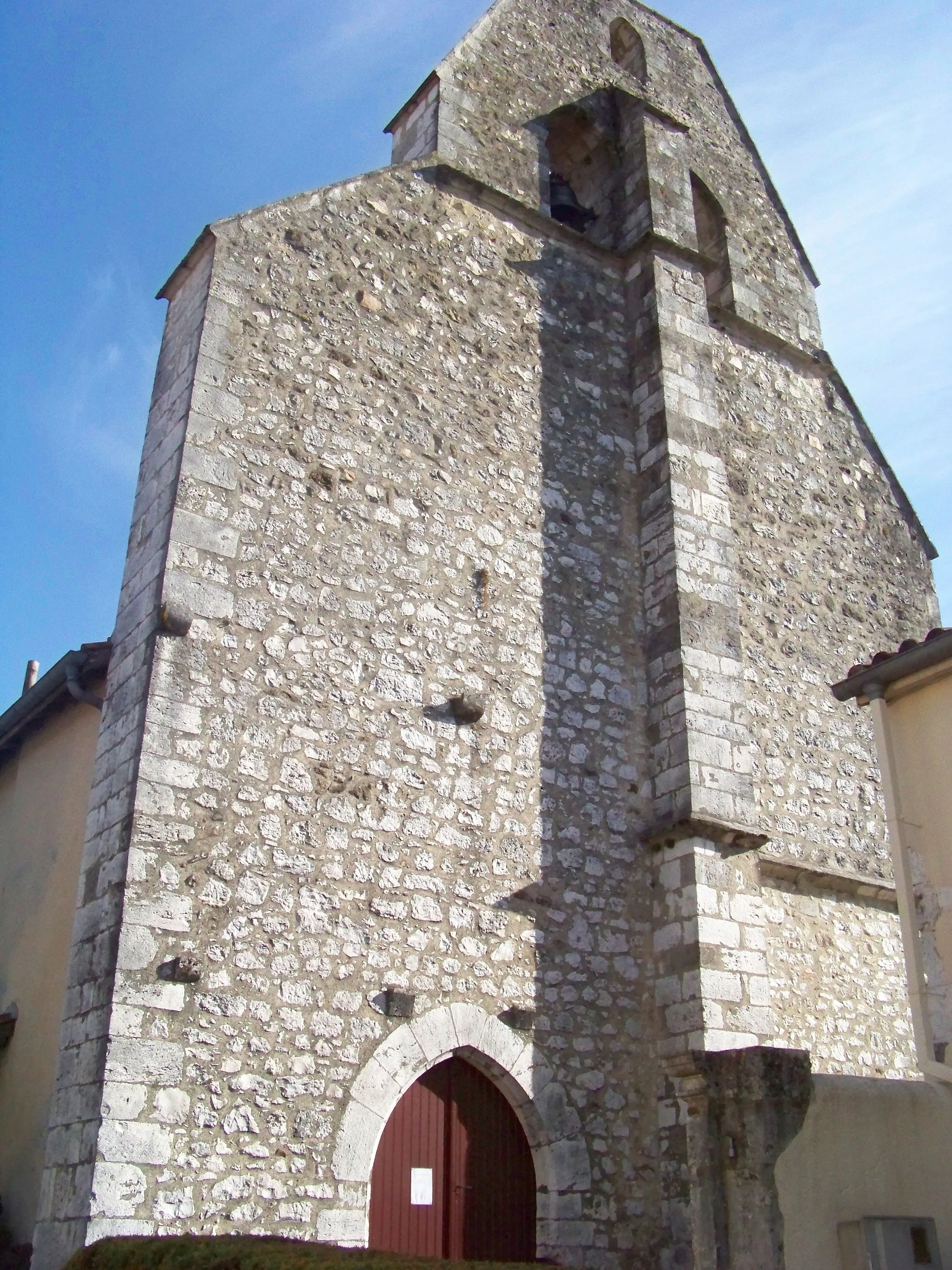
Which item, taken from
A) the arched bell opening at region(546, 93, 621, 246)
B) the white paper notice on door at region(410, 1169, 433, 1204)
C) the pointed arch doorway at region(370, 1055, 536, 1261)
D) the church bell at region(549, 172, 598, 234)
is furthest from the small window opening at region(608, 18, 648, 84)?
the white paper notice on door at region(410, 1169, 433, 1204)

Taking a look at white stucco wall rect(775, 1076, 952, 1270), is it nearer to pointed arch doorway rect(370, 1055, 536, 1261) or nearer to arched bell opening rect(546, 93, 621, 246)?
pointed arch doorway rect(370, 1055, 536, 1261)

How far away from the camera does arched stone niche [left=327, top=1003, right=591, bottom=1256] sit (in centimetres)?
627

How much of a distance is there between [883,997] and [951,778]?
2.89 meters

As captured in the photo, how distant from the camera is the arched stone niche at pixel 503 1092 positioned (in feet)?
20.6

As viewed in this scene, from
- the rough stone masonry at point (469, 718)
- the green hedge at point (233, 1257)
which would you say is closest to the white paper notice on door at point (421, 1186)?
the rough stone masonry at point (469, 718)

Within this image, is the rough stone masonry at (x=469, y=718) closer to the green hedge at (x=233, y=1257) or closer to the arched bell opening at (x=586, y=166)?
the arched bell opening at (x=586, y=166)

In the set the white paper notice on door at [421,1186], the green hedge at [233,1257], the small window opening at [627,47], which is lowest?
the green hedge at [233,1257]

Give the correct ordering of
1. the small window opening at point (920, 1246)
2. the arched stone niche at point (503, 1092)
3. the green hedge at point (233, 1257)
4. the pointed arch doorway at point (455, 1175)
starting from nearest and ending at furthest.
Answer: the green hedge at point (233, 1257) < the small window opening at point (920, 1246) < the arched stone niche at point (503, 1092) < the pointed arch doorway at point (455, 1175)

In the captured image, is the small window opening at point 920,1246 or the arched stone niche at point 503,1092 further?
the arched stone niche at point 503,1092

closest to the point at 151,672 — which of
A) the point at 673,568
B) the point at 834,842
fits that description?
the point at 673,568

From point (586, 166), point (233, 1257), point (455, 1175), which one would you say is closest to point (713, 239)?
point (586, 166)

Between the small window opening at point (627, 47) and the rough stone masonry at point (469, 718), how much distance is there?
1.31 metres

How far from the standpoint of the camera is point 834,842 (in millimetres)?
9258

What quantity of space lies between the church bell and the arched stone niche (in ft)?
22.7
